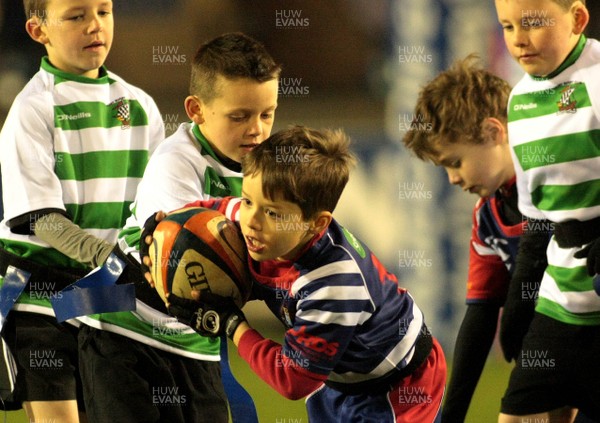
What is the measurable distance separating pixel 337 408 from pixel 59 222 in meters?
1.20

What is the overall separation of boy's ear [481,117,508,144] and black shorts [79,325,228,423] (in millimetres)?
1356

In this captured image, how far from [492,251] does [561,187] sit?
679 millimetres

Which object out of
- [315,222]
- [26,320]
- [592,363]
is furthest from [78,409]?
[592,363]

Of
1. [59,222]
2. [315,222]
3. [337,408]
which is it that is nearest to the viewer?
[315,222]

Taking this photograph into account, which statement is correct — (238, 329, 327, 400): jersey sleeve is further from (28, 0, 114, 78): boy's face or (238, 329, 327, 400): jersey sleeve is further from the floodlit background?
the floodlit background

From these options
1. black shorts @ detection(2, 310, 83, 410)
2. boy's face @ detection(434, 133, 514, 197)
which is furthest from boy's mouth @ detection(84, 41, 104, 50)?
boy's face @ detection(434, 133, 514, 197)

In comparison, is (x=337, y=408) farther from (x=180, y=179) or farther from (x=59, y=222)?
(x=59, y=222)

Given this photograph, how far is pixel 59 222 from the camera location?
143 inches

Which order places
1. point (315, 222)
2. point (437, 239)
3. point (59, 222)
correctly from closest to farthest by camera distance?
point (315, 222) → point (59, 222) → point (437, 239)

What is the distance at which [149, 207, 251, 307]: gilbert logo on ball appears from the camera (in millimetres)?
2877

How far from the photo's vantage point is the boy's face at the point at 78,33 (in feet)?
12.8

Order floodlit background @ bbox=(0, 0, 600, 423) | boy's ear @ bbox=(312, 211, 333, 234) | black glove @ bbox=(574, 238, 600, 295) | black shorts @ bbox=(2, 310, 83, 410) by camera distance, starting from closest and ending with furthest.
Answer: boy's ear @ bbox=(312, 211, 333, 234) < black glove @ bbox=(574, 238, 600, 295) < black shorts @ bbox=(2, 310, 83, 410) < floodlit background @ bbox=(0, 0, 600, 423)

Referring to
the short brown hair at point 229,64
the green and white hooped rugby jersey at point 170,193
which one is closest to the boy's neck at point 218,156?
the green and white hooped rugby jersey at point 170,193

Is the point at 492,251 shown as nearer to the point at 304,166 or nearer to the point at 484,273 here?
the point at 484,273
